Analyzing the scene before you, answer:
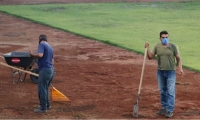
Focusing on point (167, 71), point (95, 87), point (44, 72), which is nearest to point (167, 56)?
point (167, 71)

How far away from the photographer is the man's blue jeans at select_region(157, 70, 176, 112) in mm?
11508

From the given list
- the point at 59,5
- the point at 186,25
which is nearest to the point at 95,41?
the point at 186,25

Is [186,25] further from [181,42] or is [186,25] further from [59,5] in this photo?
[59,5]

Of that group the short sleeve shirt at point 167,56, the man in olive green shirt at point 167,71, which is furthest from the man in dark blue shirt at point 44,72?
the short sleeve shirt at point 167,56

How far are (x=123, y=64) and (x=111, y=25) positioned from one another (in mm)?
10343

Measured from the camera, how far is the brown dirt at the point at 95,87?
1190cm

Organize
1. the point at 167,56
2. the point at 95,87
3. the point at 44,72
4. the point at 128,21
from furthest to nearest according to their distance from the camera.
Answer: the point at 128,21, the point at 95,87, the point at 44,72, the point at 167,56

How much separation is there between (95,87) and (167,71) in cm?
323

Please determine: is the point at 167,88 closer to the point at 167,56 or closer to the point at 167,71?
the point at 167,71

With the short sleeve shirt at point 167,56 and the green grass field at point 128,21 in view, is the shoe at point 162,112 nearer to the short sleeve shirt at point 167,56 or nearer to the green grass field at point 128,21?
the short sleeve shirt at point 167,56

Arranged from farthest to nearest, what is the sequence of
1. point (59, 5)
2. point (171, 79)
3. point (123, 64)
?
point (59, 5)
point (123, 64)
point (171, 79)

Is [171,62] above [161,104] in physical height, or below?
above

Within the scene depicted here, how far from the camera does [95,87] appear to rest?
14.4 m

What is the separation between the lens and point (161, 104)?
12094 millimetres
